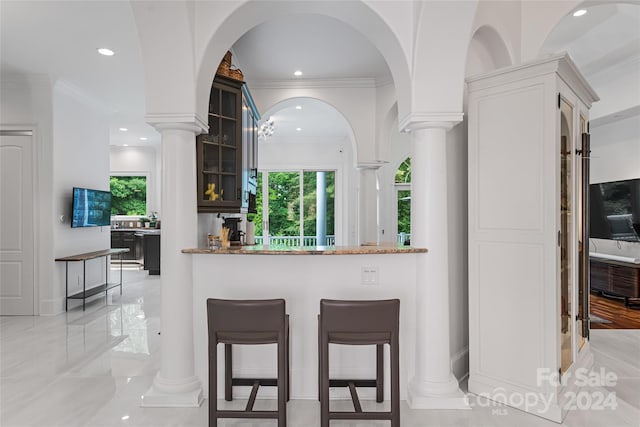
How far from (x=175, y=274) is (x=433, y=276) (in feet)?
6.12

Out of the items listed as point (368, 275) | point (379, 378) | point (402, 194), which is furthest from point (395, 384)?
point (402, 194)

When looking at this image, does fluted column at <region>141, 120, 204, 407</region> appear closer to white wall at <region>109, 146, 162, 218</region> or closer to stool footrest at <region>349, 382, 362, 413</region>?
stool footrest at <region>349, 382, 362, 413</region>

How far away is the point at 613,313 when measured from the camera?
4891 millimetres

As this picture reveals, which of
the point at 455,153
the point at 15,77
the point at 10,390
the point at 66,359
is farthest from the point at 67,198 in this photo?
the point at 455,153

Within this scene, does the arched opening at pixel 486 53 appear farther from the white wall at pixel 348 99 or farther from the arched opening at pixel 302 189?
the arched opening at pixel 302 189

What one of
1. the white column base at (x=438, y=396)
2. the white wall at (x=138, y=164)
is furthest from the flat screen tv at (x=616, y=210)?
the white wall at (x=138, y=164)

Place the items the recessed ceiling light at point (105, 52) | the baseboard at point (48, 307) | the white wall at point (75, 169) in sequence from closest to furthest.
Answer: the recessed ceiling light at point (105, 52), the baseboard at point (48, 307), the white wall at point (75, 169)

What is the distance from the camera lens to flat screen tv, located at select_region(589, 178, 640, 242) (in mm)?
5158

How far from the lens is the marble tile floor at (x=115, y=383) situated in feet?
7.73

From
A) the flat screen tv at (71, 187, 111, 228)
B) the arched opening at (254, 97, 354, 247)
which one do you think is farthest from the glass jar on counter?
the arched opening at (254, 97, 354, 247)

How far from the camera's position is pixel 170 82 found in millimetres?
2512

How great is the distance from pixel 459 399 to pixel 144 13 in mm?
3397

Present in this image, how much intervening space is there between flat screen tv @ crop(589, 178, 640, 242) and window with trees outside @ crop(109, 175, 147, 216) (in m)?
10.2

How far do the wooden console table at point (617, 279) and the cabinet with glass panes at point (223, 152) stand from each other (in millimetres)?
5502
